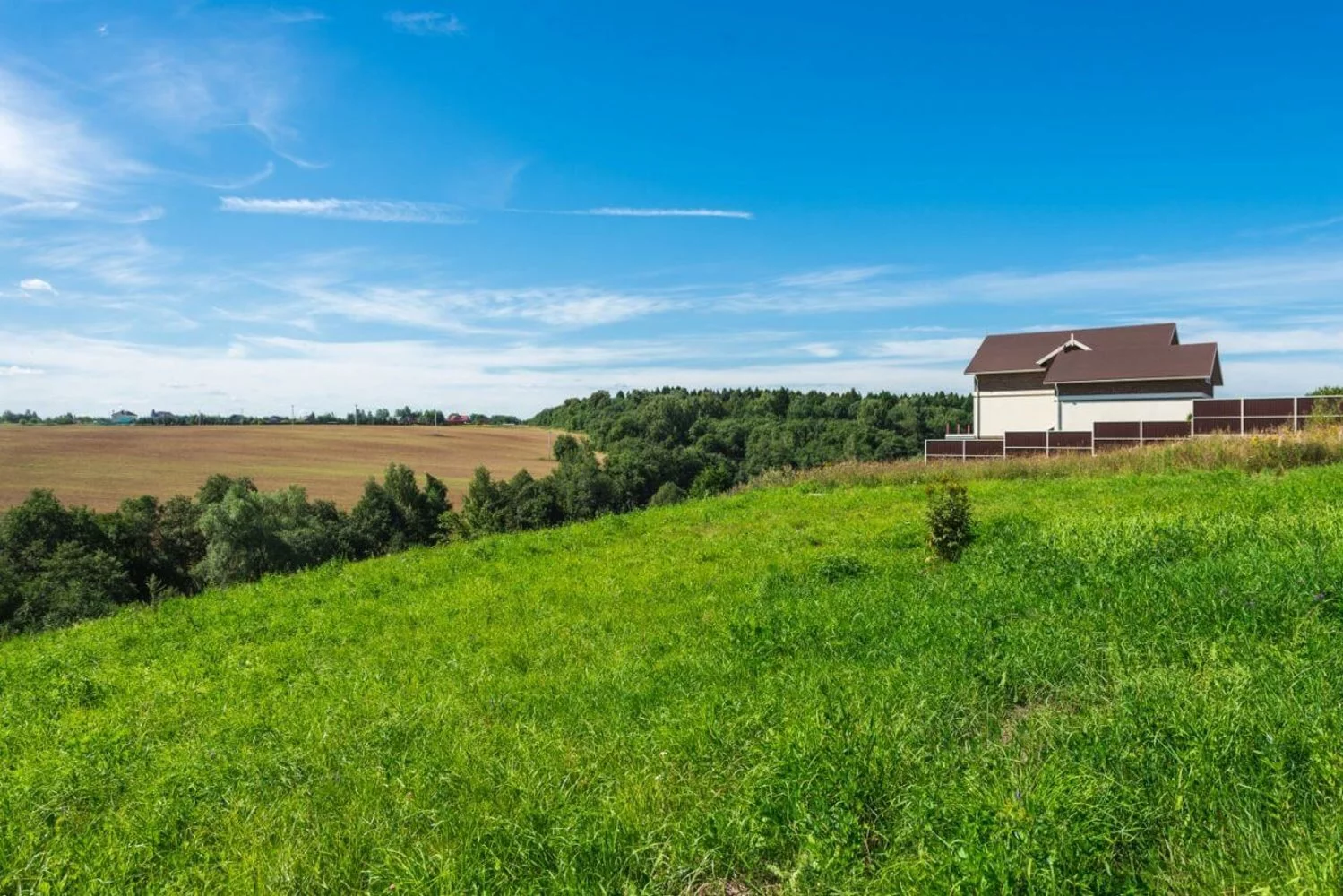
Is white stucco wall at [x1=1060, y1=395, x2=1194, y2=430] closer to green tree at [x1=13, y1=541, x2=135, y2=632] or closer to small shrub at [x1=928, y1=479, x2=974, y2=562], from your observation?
small shrub at [x1=928, y1=479, x2=974, y2=562]

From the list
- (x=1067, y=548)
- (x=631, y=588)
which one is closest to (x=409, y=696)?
(x=631, y=588)

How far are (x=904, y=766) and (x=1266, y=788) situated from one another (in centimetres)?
140

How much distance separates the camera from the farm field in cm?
4041

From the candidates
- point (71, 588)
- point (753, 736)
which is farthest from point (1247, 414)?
point (71, 588)

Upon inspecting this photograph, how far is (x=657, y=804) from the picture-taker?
3.50 meters

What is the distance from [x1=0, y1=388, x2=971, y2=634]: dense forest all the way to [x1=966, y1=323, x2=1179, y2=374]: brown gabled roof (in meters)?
7.93

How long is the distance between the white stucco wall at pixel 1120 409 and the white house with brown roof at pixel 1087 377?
32 millimetres

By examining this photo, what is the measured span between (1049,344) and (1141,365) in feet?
16.2

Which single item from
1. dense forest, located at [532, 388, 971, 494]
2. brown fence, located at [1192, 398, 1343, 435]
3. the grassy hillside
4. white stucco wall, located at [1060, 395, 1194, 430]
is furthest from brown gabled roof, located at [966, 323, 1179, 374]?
the grassy hillside

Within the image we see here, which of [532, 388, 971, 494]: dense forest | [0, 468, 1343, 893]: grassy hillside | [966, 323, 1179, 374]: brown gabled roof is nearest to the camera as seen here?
[0, 468, 1343, 893]: grassy hillside

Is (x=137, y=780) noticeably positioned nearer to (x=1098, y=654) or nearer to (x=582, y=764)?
(x=582, y=764)

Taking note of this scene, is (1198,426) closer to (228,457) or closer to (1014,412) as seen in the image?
(1014,412)

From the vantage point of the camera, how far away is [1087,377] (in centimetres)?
3109

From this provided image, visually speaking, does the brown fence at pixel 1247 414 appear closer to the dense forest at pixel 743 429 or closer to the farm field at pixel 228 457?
the dense forest at pixel 743 429
